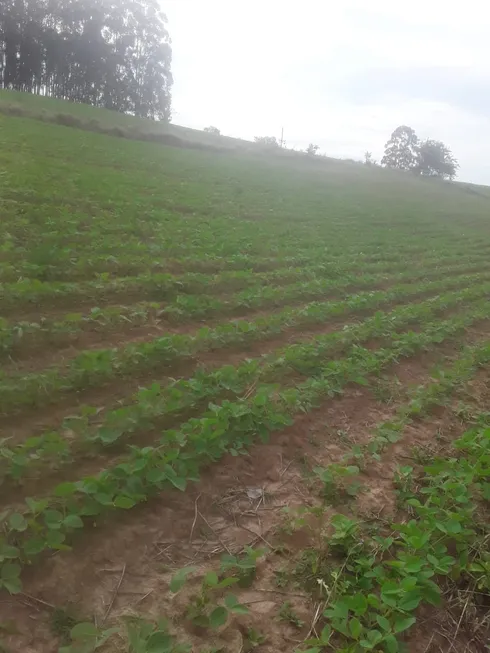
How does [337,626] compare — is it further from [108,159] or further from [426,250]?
[108,159]

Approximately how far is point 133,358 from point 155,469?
5.77 ft

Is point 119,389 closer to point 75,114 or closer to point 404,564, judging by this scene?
point 404,564

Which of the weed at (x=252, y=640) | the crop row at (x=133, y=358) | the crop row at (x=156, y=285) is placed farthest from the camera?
the crop row at (x=156, y=285)

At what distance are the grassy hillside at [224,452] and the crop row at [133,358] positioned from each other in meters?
0.02

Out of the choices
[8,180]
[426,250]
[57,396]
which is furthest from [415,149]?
[57,396]

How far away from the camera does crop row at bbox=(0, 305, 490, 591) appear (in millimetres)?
2527

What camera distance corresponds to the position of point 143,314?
19.5 feet

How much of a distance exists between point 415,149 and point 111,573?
101 meters

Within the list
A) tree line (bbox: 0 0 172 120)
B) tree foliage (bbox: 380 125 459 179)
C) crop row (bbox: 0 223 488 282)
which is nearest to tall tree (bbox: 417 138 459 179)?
tree foliage (bbox: 380 125 459 179)

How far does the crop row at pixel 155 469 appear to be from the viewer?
2.53m

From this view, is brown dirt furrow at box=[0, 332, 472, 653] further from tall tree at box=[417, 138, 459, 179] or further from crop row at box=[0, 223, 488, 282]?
tall tree at box=[417, 138, 459, 179]

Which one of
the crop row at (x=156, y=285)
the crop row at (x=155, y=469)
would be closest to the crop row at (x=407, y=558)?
the crop row at (x=155, y=469)

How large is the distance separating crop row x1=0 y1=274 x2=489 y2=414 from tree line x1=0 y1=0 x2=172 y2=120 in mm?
52711

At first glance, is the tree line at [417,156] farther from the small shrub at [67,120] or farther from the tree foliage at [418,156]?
the small shrub at [67,120]
